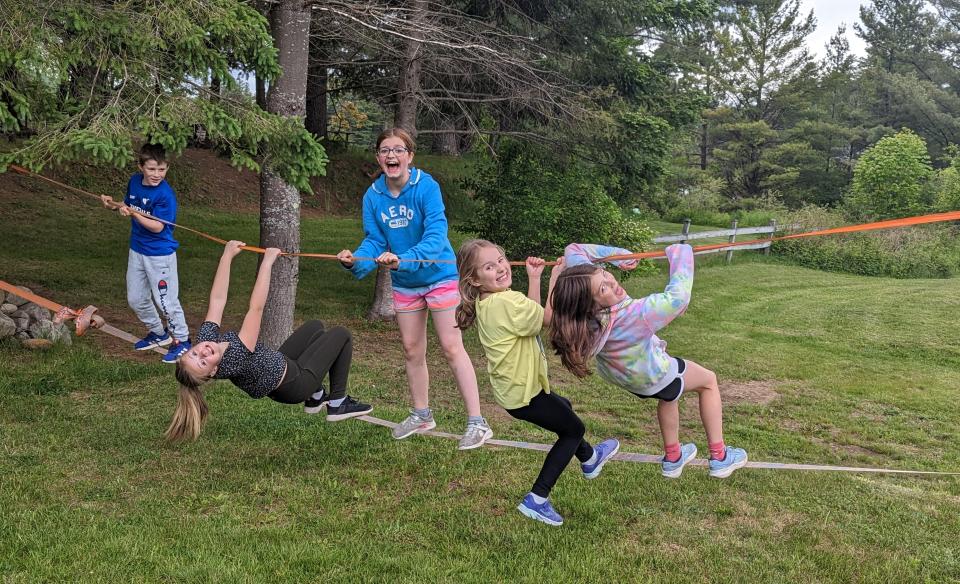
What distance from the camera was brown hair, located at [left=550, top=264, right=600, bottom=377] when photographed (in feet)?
13.4

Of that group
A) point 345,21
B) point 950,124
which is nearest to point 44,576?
point 345,21

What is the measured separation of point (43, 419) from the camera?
655 centimetres

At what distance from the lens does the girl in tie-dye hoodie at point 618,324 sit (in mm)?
4105

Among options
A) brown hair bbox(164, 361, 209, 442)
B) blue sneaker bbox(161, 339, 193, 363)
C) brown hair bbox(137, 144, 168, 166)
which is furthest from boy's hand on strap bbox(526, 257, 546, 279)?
blue sneaker bbox(161, 339, 193, 363)

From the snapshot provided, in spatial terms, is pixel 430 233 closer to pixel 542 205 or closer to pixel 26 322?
pixel 26 322

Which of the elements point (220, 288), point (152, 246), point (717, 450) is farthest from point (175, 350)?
point (717, 450)

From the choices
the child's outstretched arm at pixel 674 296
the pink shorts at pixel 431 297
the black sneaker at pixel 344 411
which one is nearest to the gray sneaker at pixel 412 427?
the black sneaker at pixel 344 411

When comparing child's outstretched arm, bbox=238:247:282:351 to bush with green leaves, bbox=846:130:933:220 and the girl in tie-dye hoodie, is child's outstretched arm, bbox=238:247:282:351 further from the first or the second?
bush with green leaves, bbox=846:130:933:220

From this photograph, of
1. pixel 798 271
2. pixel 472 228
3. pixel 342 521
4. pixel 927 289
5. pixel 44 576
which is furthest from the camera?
pixel 798 271

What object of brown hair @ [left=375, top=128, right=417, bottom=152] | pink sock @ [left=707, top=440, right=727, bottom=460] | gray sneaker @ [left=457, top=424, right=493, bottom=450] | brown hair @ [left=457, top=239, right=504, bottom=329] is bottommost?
gray sneaker @ [left=457, top=424, right=493, bottom=450]

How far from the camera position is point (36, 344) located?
8625 mm

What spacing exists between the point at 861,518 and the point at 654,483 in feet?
4.17

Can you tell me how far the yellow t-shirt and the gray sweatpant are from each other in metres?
3.37

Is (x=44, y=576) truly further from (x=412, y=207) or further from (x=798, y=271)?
(x=798, y=271)
